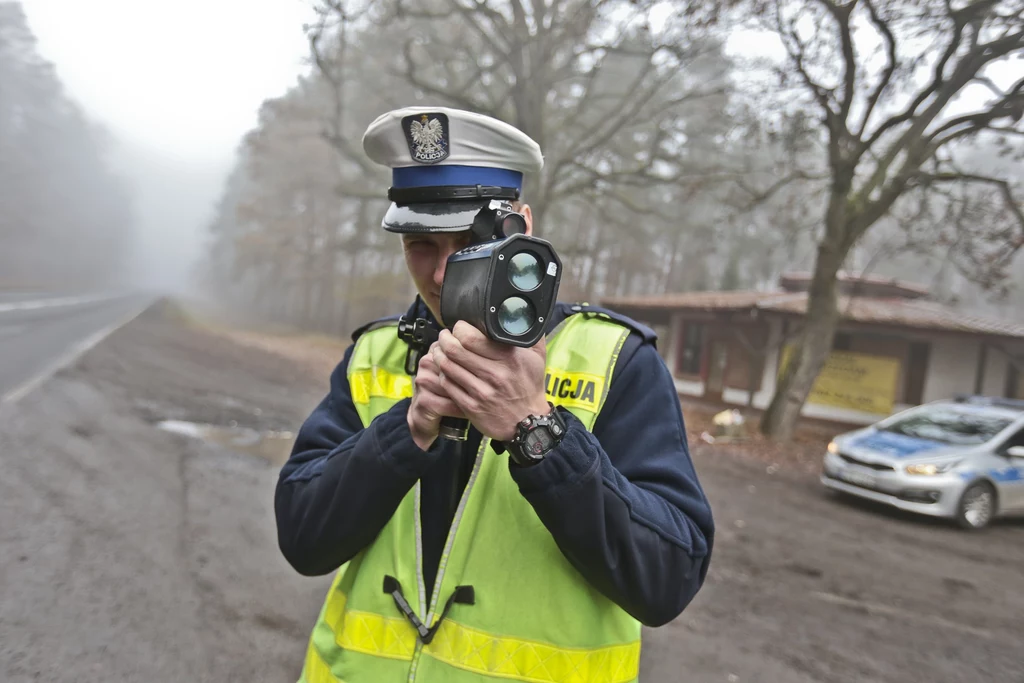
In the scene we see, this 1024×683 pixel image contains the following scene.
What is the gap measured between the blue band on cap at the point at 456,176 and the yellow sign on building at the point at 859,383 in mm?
17797

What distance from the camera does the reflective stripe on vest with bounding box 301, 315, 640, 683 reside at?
1.28m

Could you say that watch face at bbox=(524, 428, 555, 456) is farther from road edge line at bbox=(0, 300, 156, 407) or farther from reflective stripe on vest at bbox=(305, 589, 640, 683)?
road edge line at bbox=(0, 300, 156, 407)

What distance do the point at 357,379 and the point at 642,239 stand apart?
74.0ft

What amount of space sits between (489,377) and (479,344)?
2.1 inches

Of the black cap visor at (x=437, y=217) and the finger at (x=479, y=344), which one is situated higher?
the black cap visor at (x=437, y=217)

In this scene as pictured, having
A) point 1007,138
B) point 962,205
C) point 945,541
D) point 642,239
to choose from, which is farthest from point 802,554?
point 642,239

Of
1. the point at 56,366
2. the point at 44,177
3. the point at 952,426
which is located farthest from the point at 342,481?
the point at 44,177

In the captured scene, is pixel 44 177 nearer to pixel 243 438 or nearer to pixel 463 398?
pixel 243 438

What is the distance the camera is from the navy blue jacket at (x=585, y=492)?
1123 millimetres

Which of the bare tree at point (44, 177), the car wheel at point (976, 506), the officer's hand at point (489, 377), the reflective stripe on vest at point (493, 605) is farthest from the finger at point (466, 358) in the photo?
the bare tree at point (44, 177)

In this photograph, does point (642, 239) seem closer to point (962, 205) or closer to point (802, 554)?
point (962, 205)

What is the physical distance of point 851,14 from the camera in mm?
11555

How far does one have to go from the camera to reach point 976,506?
8.92 m

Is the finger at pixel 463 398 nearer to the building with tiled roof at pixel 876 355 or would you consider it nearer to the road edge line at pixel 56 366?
the road edge line at pixel 56 366
